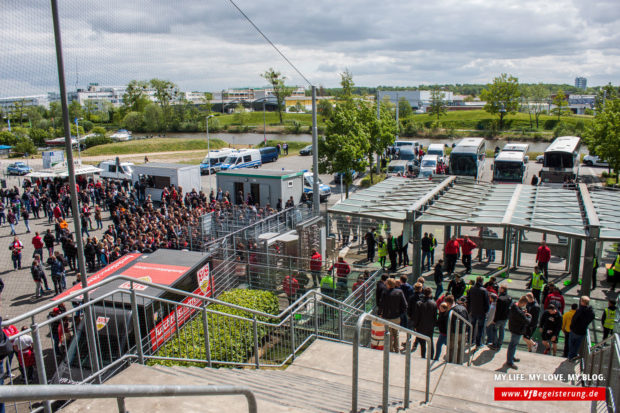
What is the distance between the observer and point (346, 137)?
92.3 ft

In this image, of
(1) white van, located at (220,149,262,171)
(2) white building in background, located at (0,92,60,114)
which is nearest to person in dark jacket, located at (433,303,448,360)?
(2) white building in background, located at (0,92,60,114)

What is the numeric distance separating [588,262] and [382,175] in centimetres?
2699

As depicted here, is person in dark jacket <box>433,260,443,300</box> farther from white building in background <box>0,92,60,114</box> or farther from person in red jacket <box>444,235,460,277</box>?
white building in background <box>0,92,60,114</box>

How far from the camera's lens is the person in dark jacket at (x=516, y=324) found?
8742mm

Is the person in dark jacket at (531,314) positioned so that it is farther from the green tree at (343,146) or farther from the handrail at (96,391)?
the green tree at (343,146)

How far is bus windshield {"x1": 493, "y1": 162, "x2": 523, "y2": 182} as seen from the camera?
1183 inches

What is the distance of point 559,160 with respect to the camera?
99.8 feet

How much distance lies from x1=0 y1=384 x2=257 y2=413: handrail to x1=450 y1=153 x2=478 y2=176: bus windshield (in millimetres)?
31318

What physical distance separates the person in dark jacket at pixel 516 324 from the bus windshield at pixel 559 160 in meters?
25.0

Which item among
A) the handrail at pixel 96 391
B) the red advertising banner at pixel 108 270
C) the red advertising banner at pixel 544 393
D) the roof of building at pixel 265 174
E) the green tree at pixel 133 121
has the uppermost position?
the green tree at pixel 133 121

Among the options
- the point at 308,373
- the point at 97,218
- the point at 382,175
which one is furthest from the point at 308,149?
the point at 308,373

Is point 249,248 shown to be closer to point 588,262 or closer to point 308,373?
point 308,373

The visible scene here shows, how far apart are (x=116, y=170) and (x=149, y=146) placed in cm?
3052

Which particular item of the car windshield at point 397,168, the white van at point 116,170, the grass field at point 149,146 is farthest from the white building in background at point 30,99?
the grass field at point 149,146
